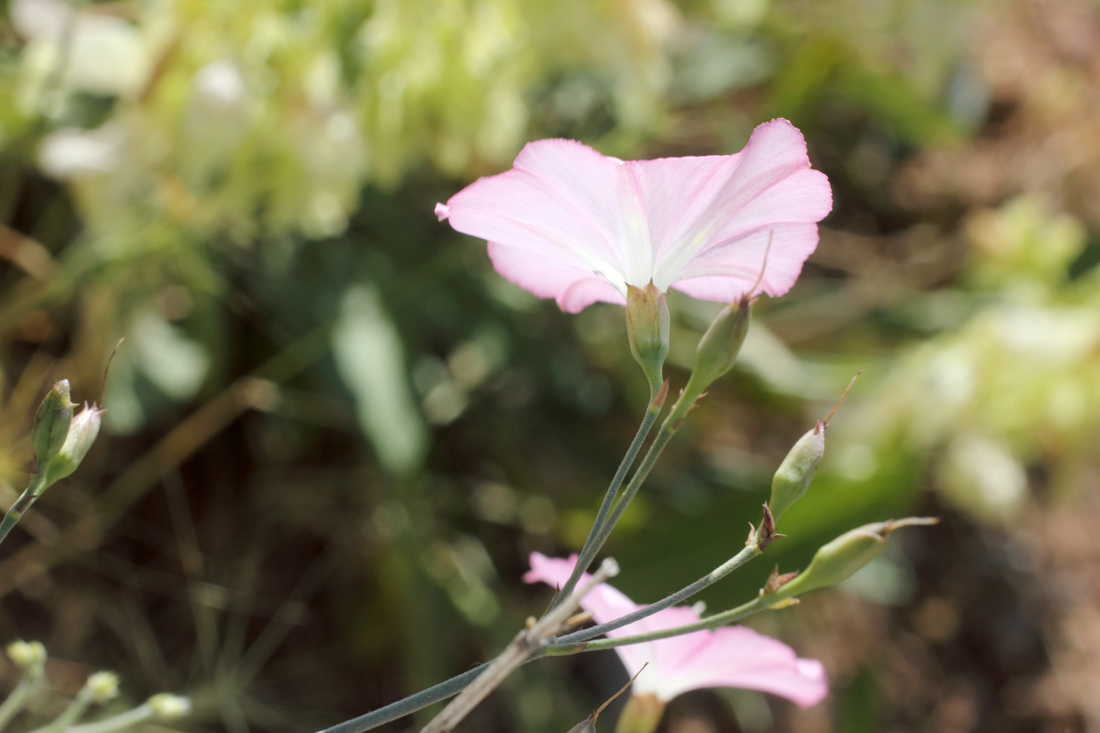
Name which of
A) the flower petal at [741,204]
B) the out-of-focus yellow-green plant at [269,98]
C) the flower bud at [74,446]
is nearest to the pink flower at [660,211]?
the flower petal at [741,204]

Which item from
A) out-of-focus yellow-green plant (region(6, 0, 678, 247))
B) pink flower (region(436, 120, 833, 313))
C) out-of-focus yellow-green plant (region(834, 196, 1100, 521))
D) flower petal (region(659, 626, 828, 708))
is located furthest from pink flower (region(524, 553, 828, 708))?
out-of-focus yellow-green plant (region(834, 196, 1100, 521))

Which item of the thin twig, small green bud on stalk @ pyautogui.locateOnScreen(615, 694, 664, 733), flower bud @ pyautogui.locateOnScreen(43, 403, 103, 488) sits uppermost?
flower bud @ pyautogui.locateOnScreen(43, 403, 103, 488)

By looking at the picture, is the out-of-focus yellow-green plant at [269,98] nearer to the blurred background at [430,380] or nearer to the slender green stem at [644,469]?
the blurred background at [430,380]

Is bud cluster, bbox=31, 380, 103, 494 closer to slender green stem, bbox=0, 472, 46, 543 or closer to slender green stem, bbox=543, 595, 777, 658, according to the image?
slender green stem, bbox=0, 472, 46, 543

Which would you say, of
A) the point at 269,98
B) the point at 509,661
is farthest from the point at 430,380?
the point at 509,661

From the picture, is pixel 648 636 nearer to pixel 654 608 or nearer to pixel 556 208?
pixel 654 608

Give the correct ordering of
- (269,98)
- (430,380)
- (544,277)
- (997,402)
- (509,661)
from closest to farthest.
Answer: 1. (509,661)
2. (544,277)
3. (269,98)
4. (997,402)
5. (430,380)
